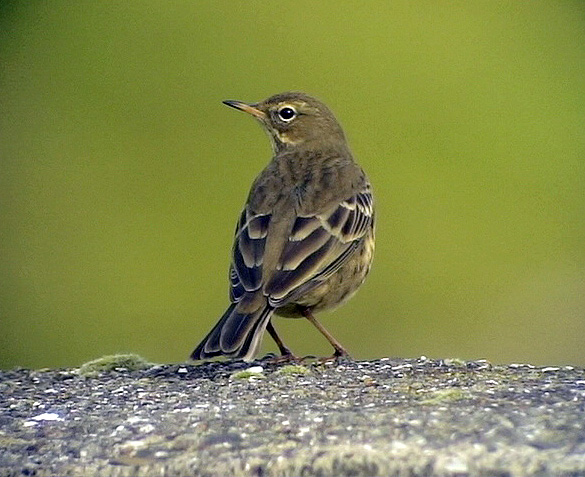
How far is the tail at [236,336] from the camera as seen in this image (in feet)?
26.2

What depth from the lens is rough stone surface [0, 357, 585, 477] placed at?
18.0ft

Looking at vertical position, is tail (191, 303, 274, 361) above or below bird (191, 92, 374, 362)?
below

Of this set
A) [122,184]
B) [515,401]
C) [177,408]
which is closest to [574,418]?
[515,401]

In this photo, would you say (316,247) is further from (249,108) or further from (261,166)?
(261,166)

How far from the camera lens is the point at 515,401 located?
6492 mm

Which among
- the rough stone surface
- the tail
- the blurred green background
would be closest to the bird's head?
the tail

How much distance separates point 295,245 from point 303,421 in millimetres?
2712

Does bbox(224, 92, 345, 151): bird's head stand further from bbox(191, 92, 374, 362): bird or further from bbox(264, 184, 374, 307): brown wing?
bbox(264, 184, 374, 307): brown wing

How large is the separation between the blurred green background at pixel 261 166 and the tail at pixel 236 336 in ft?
22.2

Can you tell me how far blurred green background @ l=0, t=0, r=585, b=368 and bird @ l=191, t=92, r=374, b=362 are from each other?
5.15 m

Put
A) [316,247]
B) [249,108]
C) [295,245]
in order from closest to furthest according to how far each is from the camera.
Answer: [295,245] < [316,247] < [249,108]

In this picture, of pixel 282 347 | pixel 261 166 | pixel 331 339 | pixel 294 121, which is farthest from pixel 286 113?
pixel 261 166

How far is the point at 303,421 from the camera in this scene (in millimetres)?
6199

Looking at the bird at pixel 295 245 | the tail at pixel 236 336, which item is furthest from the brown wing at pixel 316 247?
the tail at pixel 236 336
